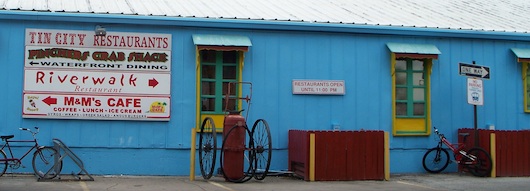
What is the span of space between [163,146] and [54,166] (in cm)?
247

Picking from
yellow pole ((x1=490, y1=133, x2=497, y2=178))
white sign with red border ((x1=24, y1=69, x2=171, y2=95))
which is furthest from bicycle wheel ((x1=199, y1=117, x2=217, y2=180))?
yellow pole ((x1=490, y1=133, x2=497, y2=178))

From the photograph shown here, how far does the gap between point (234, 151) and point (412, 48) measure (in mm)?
5607

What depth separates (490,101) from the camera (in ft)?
55.8

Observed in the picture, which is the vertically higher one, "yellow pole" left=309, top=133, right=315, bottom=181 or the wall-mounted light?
the wall-mounted light

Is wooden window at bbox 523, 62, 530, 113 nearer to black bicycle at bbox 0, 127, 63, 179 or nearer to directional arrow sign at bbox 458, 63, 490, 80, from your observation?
directional arrow sign at bbox 458, 63, 490, 80

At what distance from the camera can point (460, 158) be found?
614 inches

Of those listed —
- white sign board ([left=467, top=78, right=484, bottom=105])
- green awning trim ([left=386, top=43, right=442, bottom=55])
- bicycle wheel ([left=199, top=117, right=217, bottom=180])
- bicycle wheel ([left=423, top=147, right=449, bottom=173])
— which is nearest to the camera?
bicycle wheel ([left=199, top=117, right=217, bottom=180])

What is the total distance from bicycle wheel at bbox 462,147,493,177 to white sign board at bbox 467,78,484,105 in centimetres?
110

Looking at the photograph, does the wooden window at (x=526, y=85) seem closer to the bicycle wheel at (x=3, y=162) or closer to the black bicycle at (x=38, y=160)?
the black bicycle at (x=38, y=160)

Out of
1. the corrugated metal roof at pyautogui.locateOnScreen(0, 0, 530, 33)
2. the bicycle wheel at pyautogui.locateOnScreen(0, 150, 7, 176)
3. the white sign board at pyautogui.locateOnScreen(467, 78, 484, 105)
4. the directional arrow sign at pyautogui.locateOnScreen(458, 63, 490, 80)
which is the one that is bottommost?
the bicycle wheel at pyautogui.locateOnScreen(0, 150, 7, 176)

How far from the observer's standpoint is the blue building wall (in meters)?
14.6

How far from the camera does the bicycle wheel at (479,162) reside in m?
15.2

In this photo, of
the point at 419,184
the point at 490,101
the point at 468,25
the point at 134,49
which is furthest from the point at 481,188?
the point at 134,49

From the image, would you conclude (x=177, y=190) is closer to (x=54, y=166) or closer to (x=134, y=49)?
(x=54, y=166)
